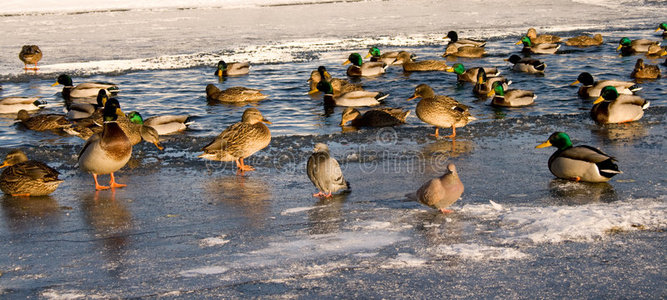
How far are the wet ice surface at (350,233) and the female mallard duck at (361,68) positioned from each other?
870 centimetres

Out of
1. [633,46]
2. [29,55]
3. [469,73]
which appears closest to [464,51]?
[469,73]

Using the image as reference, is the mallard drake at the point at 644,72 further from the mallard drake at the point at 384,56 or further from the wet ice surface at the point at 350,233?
the wet ice surface at the point at 350,233

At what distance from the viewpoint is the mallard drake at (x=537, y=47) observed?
19156mm

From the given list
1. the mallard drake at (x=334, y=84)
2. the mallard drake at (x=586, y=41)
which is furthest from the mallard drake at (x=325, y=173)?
the mallard drake at (x=586, y=41)

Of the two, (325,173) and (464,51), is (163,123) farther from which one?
(464,51)

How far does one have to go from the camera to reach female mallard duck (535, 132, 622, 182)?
6.85 meters

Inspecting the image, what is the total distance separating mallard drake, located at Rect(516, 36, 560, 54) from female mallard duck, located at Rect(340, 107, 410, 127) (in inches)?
334

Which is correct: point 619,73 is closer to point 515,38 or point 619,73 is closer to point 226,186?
point 515,38

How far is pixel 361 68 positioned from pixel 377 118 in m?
5.86

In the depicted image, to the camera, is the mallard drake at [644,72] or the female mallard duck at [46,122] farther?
the mallard drake at [644,72]

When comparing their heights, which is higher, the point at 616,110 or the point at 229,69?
the point at 229,69

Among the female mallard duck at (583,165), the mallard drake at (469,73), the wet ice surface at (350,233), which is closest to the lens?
the wet ice surface at (350,233)

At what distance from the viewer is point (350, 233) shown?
5727mm

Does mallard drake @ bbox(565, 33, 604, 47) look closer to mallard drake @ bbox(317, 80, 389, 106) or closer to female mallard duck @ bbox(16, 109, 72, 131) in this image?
mallard drake @ bbox(317, 80, 389, 106)
